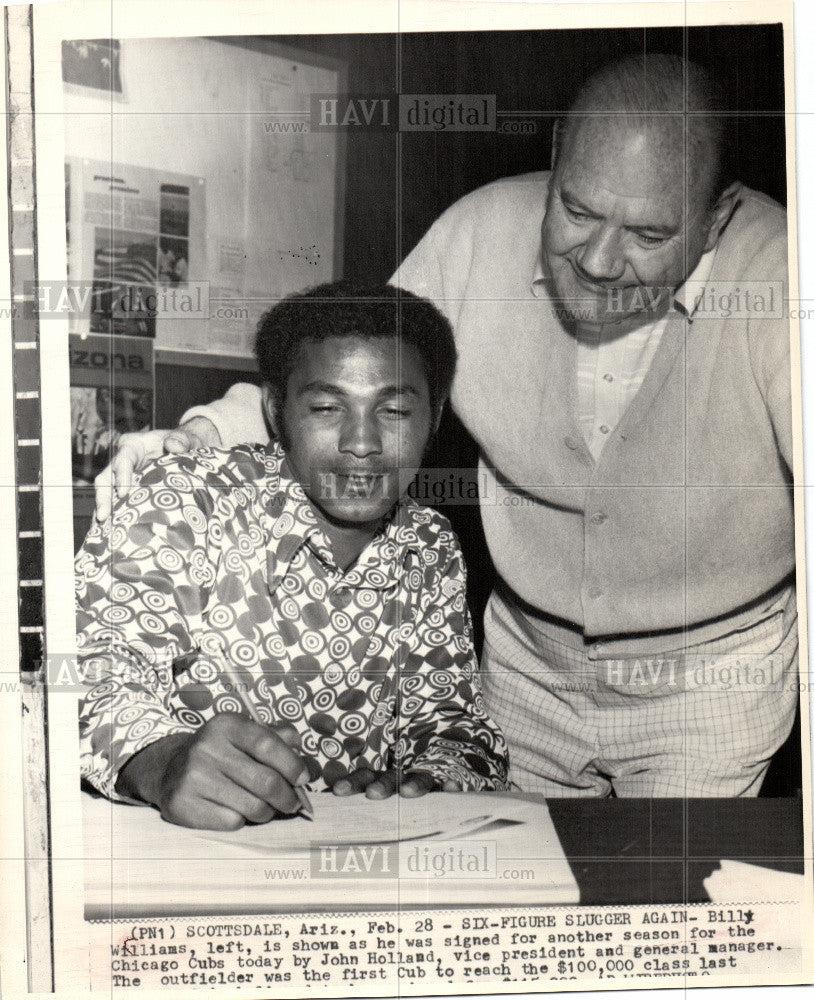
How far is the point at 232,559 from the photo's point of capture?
1.12 m

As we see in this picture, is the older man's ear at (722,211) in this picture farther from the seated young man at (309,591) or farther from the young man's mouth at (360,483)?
the young man's mouth at (360,483)

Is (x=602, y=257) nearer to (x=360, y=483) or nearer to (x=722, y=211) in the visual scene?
(x=722, y=211)

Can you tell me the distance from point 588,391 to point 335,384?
31 cm

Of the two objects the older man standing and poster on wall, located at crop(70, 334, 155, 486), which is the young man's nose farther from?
poster on wall, located at crop(70, 334, 155, 486)

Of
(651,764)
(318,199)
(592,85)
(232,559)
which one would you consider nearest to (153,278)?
(318,199)

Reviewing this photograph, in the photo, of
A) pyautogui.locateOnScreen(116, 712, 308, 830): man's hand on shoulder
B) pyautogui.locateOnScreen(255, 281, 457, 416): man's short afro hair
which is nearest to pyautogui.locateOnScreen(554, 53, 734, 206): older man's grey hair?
pyautogui.locateOnScreen(255, 281, 457, 416): man's short afro hair

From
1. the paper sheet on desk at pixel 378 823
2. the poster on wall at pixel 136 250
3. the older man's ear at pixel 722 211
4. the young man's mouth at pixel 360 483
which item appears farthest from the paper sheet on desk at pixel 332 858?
the older man's ear at pixel 722 211

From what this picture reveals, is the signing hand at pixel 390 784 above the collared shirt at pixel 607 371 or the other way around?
the other way around

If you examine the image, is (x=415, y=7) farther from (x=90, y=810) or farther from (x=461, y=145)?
(x=90, y=810)

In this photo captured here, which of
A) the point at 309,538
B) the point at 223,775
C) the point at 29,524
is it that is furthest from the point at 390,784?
the point at 29,524

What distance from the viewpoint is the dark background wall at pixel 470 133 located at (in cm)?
113

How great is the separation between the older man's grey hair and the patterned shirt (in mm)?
512

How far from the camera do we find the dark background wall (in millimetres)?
1131

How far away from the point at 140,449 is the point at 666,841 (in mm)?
791
